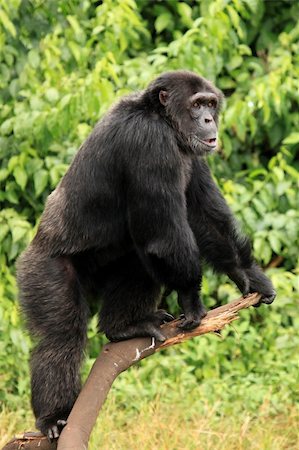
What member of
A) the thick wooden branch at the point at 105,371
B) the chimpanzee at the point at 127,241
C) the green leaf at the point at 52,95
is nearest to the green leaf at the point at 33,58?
the green leaf at the point at 52,95

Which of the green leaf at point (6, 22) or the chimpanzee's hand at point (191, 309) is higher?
the green leaf at point (6, 22)

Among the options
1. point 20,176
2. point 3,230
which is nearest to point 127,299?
point 3,230

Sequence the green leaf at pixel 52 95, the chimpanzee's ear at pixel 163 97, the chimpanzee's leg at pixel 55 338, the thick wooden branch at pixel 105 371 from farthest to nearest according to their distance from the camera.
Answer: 1. the green leaf at pixel 52 95
2. the chimpanzee's ear at pixel 163 97
3. the chimpanzee's leg at pixel 55 338
4. the thick wooden branch at pixel 105 371

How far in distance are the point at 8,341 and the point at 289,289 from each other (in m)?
2.18

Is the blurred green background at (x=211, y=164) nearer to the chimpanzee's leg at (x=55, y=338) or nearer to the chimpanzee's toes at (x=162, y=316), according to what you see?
the chimpanzee's toes at (x=162, y=316)

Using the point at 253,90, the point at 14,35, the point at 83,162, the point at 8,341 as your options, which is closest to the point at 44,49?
the point at 14,35

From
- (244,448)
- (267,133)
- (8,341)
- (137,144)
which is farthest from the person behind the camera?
(267,133)

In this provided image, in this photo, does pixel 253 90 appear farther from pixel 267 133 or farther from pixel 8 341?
pixel 8 341

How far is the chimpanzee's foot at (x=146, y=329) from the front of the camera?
16.8 ft

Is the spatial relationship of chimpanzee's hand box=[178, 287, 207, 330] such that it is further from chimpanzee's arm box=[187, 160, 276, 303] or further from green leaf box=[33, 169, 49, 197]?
green leaf box=[33, 169, 49, 197]

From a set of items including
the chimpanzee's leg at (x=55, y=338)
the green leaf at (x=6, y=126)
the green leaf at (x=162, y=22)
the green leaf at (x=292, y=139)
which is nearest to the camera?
the chimpanzee's leg at (x=55, y=338)

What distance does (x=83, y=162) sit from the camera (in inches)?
204

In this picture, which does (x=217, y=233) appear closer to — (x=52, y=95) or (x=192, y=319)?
A: (x=192, y=319)

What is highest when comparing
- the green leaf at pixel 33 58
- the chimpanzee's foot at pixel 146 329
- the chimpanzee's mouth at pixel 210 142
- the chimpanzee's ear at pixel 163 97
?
the chimpanzee's ear at pixel 163 97
